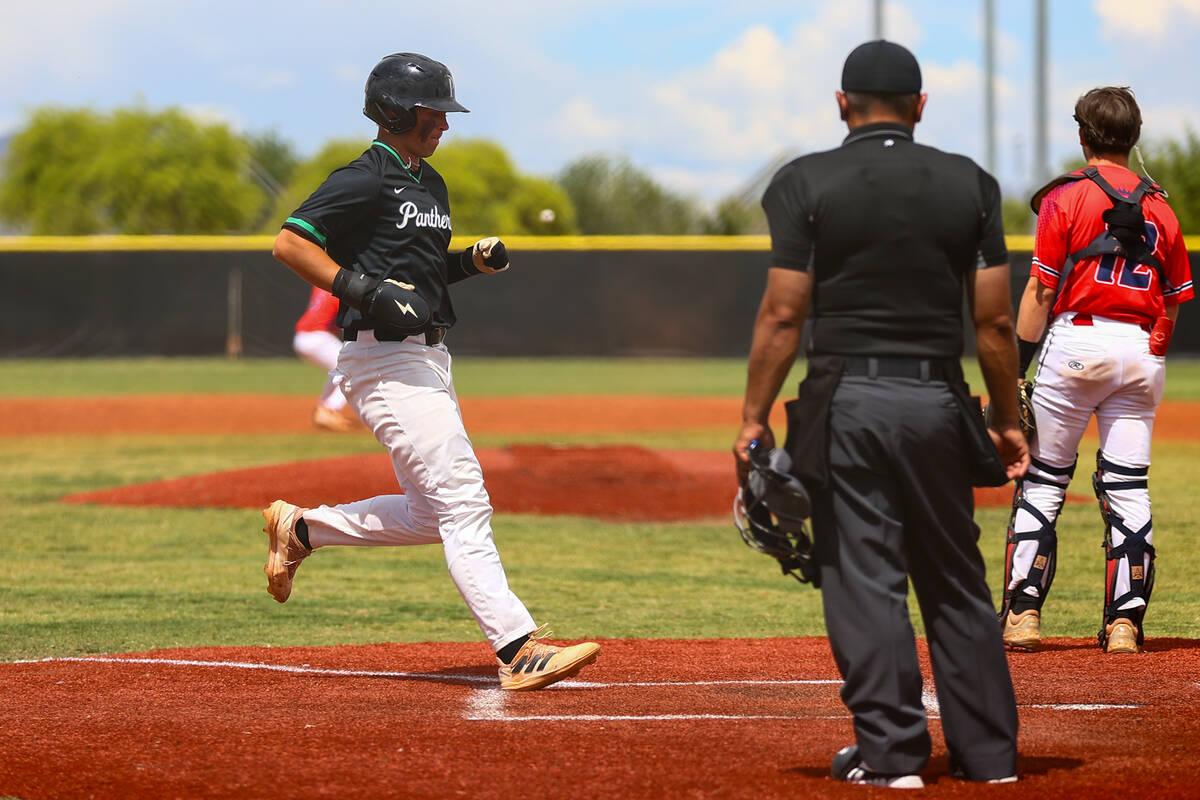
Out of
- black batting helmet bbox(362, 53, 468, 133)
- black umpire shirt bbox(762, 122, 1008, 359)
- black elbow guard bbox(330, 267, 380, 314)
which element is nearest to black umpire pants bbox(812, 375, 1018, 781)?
black umpire shirt bbox(762, 122, 1008, 359)

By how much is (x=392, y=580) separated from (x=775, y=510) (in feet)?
15.6

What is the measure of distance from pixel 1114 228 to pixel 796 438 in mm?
2210

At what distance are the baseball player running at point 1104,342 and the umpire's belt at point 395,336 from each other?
7.02 ft

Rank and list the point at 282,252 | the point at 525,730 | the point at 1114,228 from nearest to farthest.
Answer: the point at 525,730 < the point at 282,252 < the point at 1114,228

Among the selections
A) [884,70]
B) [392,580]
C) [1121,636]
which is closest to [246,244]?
[392,580]

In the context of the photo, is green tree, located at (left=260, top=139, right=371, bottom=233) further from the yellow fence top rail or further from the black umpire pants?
the black umpire pants

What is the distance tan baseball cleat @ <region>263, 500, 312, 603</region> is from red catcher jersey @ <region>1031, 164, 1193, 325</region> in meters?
2.91

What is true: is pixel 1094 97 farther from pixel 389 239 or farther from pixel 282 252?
pixel 282 252

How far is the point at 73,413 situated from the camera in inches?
773

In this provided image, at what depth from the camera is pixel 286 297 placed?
31188mm

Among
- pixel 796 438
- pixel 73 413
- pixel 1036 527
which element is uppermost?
pixel 796 438

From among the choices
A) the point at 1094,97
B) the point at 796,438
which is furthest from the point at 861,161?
the point at 1094,97

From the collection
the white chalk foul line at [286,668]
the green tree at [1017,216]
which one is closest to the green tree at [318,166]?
the green tree at [1017,216]

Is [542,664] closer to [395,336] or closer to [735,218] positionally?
[395,336]
